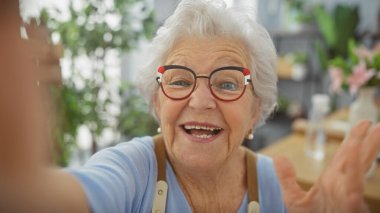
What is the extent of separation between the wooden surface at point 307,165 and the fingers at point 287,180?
20.8 inches

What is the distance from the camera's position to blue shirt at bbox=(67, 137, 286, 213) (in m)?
0.68

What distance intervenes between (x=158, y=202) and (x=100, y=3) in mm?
1560

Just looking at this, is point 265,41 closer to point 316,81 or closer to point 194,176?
point 194,176

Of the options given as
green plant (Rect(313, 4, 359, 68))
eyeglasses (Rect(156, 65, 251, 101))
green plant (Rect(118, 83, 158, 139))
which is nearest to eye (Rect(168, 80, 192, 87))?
eyeglasses (Rect(156, 65, 251, 101))

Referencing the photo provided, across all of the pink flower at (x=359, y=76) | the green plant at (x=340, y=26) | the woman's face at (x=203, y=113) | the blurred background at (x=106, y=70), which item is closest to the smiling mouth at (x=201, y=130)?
the woman's face at (x=203, y=113)

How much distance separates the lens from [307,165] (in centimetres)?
186

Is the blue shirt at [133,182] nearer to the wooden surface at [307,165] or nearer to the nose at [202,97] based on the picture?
the nose at [202,97]

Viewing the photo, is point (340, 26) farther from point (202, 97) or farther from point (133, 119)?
point (202, 97)

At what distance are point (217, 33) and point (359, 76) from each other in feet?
3.98

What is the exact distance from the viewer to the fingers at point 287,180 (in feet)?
3.10

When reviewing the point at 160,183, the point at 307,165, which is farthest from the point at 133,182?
the point at 307,165

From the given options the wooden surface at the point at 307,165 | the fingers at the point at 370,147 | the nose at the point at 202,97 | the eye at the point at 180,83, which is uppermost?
the eye at the point at 180,83

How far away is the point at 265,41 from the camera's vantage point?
962 millimetres

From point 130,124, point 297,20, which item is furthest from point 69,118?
point 297,20
